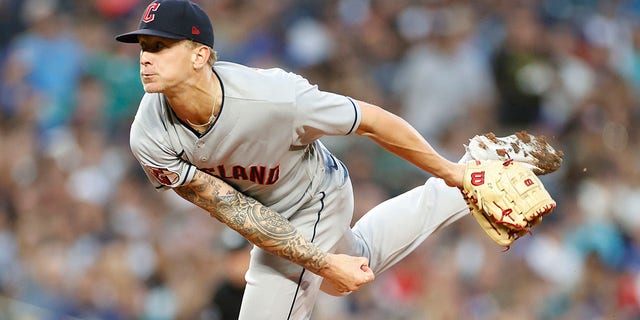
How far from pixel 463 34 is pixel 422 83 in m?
0.49

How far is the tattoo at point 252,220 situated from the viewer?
400cm

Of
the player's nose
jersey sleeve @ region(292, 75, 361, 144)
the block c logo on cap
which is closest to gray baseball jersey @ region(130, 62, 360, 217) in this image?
jersey sleeve @ region(292, 75, 361, 144)

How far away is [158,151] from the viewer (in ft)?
12.8

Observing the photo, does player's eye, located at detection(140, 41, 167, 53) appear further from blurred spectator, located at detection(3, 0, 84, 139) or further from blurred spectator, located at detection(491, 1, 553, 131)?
blurred spectator, located at detection(3, 0, 84, 139)

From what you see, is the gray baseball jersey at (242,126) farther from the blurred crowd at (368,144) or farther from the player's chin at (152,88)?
the blurred crowd at (368,144)

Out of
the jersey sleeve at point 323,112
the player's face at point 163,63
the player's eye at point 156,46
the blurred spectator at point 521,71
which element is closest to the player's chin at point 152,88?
the player's face at point 163,63

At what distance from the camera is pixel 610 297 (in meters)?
6.63

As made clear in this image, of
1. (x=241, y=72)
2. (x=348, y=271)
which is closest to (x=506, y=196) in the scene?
(x=348, y=271)

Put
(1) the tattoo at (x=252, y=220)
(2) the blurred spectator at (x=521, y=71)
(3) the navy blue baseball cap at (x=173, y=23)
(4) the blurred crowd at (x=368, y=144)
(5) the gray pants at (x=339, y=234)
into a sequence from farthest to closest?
(2) the blurred spectator at (x=521, y=71) → (4) the blurred crowd at (x=368, y=144) → (5) the gray pants at (x=339, y=234) → (1) the tattoo at (x=252, y=220) → (3) the navy blue baseball cap at (x=173, y=23)

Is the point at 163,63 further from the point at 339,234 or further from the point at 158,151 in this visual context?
the point at 339,234

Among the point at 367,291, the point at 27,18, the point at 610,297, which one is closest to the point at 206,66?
the point at 367,291

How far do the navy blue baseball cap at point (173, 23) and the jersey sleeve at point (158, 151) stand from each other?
32cm

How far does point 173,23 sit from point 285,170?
781 mm

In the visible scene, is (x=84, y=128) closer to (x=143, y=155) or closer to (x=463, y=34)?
(x=463, y=34)
